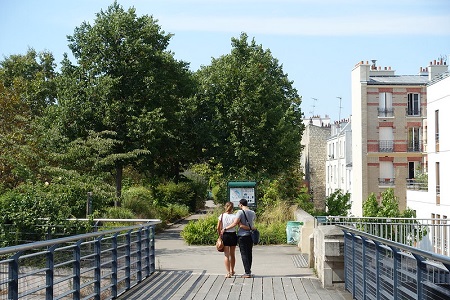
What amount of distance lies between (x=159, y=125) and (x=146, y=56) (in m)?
3.91

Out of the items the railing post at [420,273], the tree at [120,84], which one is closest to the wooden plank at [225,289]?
the railing post at [420,273]

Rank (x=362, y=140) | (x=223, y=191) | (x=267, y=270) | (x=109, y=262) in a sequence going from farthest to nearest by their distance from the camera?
(x=362, y=140), (x=223, y=191), (x=267, y=270), (x=109, y=262)

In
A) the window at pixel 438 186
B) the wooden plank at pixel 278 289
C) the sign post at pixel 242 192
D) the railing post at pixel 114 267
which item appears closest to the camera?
the railing post at pixel 114 267

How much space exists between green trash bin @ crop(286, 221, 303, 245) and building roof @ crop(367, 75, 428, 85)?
127 ft

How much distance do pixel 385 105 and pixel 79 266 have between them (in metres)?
54.8

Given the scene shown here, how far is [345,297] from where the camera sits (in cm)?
1329

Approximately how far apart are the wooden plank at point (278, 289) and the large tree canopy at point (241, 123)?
26.7m

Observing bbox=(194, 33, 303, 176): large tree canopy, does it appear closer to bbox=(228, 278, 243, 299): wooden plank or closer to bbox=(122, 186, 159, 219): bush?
bbox=(122, 186, 159, 219): bush

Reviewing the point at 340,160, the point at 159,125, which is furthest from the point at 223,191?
the point at 340,160

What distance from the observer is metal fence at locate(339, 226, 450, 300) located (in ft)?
23.9

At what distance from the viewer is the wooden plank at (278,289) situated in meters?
13.6

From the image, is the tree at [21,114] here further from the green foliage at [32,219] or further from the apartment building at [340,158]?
the apartment building at [340,158]

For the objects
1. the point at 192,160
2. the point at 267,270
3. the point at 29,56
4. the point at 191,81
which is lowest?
the point at 267,270

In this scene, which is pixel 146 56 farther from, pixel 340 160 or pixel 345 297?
pixel 340 160
